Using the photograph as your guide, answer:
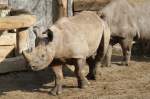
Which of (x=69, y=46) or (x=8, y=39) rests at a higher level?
(x=69, y=46)

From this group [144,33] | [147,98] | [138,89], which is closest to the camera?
[147,98]

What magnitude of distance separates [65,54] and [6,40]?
1.95 m

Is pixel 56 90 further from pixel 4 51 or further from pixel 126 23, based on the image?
pixel 126 23

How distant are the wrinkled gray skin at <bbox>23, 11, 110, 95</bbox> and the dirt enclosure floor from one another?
0.79 ft

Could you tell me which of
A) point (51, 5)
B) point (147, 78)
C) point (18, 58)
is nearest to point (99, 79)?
point (147, 78)

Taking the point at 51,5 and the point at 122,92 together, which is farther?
the point at 51,5

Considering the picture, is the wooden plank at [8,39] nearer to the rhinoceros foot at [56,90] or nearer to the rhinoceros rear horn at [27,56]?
the rhinoceros foot at [56,90]

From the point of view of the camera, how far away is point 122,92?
7348 millimetres

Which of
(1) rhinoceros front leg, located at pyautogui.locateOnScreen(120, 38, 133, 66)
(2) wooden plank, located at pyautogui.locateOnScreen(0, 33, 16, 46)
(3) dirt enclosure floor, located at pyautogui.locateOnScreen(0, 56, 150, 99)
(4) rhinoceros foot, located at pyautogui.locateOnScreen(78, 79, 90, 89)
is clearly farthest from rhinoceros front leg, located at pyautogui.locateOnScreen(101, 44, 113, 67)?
(2) wooden plank, located at pyautogui.locateOnScreen(0, 33, 16, 46)

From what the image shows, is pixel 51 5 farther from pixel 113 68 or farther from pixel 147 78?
pixel 147 78

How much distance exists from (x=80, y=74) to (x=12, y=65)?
1687 millimetres

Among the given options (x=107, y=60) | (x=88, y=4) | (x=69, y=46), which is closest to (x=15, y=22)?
(x=69, y=46)

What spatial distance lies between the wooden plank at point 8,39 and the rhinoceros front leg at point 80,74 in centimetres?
176

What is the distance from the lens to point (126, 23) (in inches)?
355
